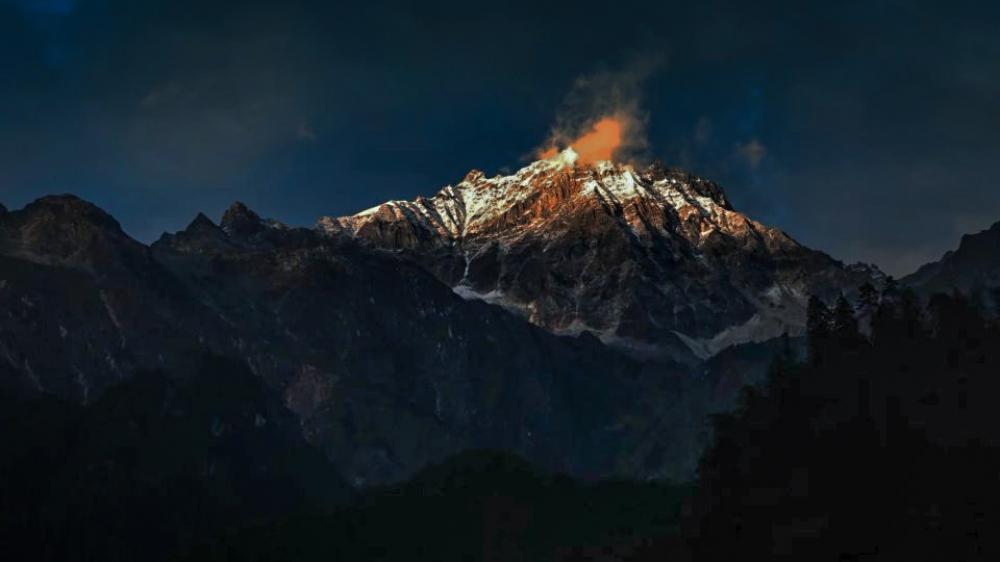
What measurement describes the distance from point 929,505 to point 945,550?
1136 centimetres

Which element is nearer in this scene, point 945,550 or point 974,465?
point 945,550

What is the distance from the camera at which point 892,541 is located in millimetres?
197250

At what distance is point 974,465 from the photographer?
653 feet

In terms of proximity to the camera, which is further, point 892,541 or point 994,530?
point 892,541

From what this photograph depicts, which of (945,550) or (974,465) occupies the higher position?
(974,465)

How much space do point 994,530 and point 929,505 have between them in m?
12.3

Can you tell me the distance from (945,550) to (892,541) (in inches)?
476

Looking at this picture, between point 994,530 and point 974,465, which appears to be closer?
point 994,530

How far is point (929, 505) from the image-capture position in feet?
644

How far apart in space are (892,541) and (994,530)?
53.7 ft

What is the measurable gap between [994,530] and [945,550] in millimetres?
7210

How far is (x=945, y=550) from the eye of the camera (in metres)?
186

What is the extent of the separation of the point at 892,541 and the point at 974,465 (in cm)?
1685
